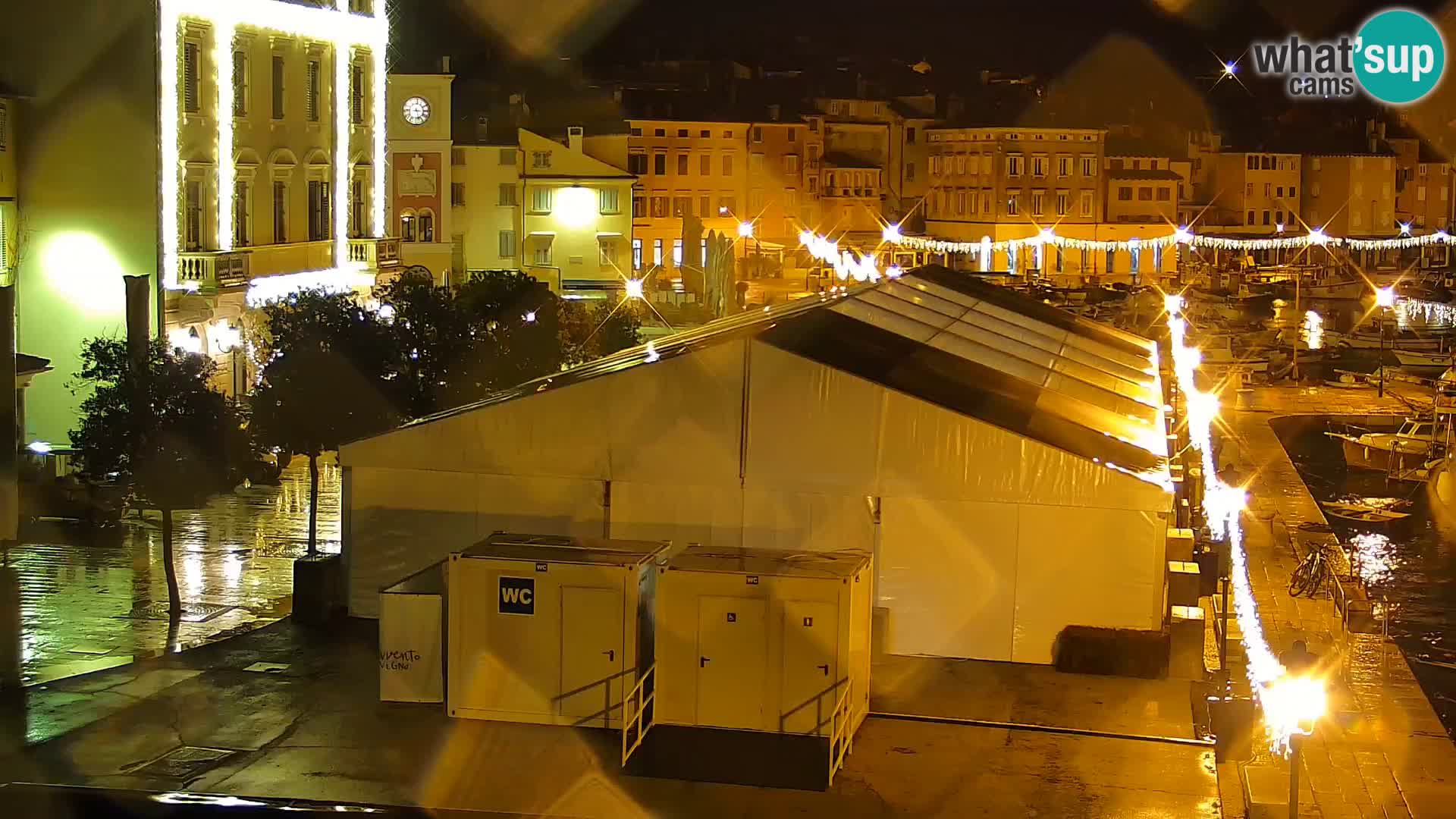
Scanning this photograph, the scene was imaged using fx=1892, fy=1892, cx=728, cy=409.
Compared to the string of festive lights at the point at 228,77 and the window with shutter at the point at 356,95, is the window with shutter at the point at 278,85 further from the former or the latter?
the window with shutter at the point at 356,95

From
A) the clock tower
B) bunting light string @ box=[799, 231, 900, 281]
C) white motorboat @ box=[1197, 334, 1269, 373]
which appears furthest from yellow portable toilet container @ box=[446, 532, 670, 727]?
the clock tower

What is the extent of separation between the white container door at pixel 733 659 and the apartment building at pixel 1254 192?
104352mm

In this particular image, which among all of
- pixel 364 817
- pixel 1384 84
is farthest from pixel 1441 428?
pixel 1384 84

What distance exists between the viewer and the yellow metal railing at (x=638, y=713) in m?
12.6

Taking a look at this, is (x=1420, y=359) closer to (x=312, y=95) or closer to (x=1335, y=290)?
(x=312, y=95)

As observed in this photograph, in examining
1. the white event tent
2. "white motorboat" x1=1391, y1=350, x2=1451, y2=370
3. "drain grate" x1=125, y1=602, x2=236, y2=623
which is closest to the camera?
the white event tent

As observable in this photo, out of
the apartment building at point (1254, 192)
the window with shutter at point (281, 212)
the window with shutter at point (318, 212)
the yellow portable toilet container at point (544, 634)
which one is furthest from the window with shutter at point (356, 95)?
the apartment building at point (1254, 192)

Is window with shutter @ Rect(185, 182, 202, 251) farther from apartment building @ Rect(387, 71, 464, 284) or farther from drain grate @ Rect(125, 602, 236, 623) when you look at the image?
apartment building @ Rect(387, 71, 464, 284)

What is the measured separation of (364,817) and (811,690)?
127 inches

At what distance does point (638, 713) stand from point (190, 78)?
919 inches

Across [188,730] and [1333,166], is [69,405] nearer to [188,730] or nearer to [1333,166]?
[188,730]

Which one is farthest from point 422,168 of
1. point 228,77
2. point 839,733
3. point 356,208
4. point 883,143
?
point 883,143

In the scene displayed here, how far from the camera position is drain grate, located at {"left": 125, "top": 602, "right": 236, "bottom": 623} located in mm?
19578

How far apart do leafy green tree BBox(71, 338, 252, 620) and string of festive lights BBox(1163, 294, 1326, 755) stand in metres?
10.5
